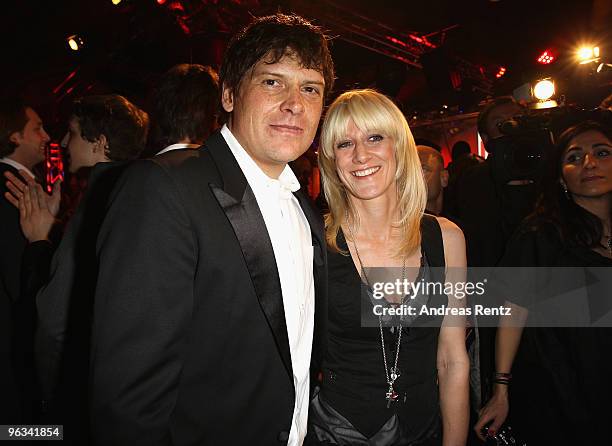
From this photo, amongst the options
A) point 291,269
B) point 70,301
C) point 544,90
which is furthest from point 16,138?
point 544,90

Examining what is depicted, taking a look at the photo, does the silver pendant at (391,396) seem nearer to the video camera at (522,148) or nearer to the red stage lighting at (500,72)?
the video camera at (522,148)

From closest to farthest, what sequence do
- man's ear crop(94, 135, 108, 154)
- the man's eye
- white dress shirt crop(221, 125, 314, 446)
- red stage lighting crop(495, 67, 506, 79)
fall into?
1. white dress shirt crop(221, 125, 314, 446)
2. the man's eye
3. man's ear crop(94, 135, 108, 154)
4. red stage lighting crop(495, 67, 506, 79)

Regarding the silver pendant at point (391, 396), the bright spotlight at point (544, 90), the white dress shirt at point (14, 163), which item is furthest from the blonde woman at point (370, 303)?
the white dress shirt at point (14, 163)

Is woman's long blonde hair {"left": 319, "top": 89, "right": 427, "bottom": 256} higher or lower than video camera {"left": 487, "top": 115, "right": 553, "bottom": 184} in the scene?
lower

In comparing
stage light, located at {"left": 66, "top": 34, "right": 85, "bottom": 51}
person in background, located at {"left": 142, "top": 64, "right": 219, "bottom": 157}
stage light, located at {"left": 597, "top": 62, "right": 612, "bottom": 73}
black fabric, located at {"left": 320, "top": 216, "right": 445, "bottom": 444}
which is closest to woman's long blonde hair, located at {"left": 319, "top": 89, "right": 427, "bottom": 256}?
black fabric, located at {"left": 320, "top": 216, "right": 445, "bottom": 444}

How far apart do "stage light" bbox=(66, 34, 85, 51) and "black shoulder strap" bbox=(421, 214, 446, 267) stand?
6254 millimetres

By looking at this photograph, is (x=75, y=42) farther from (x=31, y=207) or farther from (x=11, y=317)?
(x=11, y=317)

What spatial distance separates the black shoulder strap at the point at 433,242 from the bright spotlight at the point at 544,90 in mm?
1771

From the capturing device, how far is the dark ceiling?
20.4 feet

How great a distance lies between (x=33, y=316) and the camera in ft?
8.15

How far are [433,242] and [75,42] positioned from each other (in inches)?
252

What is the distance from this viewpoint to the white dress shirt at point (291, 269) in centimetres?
153

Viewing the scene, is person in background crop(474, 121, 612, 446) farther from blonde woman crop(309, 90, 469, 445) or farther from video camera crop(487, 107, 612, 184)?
blonde woman crop(309, 90, 469, 445)

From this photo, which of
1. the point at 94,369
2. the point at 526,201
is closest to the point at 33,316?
the point at 94,369
